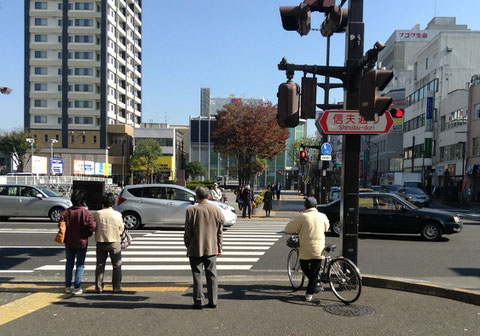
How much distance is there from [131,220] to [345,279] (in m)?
10.4

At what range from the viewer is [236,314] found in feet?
18.8

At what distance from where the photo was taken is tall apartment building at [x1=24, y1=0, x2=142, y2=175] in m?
68.6

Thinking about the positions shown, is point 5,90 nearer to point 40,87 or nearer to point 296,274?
point 296,274

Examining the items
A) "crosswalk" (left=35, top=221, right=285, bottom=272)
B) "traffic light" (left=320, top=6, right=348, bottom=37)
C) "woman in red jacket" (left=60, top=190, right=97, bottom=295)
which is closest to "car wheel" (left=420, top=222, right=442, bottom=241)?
"crosswalk" (left=35, top=221, right=285, bottom=272)

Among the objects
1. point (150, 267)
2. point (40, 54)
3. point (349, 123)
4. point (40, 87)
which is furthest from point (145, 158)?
point (349, 123)

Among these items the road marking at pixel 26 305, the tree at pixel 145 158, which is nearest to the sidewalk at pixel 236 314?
the road marking at pixel 26 305

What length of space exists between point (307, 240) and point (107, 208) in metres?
3.21

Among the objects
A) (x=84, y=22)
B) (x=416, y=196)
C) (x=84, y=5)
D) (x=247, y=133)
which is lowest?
(x=416, y=196)

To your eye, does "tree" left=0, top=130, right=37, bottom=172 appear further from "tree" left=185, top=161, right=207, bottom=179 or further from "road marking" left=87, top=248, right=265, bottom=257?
"road marking" left=87, top=248, right=265, bottom=257

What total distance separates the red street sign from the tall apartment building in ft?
226

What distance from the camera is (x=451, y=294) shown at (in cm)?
647

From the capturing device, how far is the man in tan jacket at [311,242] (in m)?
6.25

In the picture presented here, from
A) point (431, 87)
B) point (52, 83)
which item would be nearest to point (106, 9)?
point (52, 83)

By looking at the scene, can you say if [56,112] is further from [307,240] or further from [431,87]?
[307,240]
